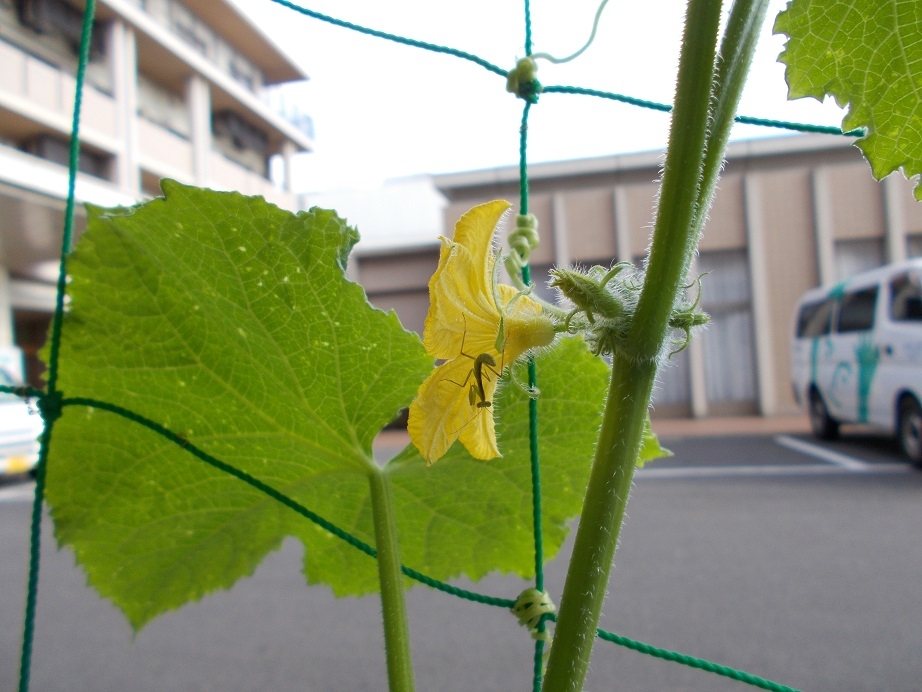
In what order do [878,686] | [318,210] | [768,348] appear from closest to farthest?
[318,210]
[878,686]
[768,348]

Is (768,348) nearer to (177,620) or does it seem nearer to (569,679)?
(177,620)

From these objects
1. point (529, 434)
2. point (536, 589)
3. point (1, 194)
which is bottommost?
point (536, 589)

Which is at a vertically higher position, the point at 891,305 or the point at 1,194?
the point at 1,194

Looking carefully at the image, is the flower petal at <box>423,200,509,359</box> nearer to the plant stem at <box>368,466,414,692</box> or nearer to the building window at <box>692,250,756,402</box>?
the plant stem at <box>368,466,414,692</box>

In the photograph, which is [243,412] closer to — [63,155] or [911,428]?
[911,428]

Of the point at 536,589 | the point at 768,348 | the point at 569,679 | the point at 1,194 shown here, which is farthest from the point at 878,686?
the point at 1,194

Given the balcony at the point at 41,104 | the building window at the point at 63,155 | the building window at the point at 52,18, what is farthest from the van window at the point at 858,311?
the building window at the point at 52,18

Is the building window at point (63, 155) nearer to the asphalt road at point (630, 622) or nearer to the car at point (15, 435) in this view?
the car at point (15, 435)
